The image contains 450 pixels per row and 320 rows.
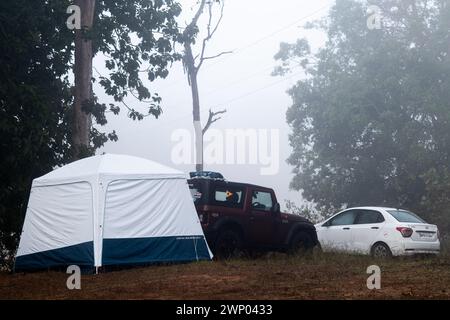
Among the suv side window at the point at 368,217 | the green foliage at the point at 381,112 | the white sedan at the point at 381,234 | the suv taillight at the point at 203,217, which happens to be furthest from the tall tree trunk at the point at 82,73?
the green foliage at the point at 381,112

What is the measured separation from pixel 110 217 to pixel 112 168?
1088 mm

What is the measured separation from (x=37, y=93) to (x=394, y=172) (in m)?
15.8

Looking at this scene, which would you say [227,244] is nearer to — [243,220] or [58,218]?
[243,220]

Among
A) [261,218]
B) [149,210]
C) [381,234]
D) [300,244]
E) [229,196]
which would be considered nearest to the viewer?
[149,210]

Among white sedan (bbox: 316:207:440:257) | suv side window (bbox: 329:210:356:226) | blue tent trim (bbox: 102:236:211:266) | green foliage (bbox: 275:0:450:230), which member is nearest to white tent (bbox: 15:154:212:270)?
blue tent trim (bbox: 102:236:211:266)

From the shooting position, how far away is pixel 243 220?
Answer: 13.8 metres

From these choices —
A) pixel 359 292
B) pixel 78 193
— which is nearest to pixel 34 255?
pixel 78 193

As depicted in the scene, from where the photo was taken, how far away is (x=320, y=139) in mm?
26000

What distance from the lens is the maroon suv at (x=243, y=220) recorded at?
13.3 meters

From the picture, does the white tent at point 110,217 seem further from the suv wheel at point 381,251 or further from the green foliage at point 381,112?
the green foliage at point 381,112

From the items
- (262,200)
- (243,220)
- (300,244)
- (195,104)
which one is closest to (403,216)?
(300,244)

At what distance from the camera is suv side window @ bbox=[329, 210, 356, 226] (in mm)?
15805
